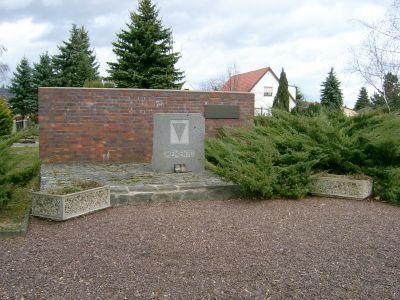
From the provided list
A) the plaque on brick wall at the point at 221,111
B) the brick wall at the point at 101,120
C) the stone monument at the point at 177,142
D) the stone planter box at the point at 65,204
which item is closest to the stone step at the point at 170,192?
the stone planter box at the point at 65,204

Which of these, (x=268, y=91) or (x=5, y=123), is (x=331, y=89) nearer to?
(x=268, y=91)

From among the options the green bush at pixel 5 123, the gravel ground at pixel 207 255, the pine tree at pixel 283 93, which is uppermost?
the pine tree at pixel 283 93

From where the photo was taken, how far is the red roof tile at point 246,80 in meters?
40.8

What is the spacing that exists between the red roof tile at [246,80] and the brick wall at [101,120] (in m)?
30.2

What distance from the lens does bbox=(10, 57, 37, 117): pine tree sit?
3731cm

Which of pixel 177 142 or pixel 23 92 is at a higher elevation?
pixel 23 92

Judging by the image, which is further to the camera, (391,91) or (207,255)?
(391,91)

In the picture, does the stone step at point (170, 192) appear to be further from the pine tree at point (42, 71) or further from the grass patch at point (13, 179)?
the pine tree at point (42, 71)

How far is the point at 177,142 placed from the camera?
Answer: 26.8 ft

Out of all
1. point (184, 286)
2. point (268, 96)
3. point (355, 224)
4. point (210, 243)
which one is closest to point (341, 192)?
point (355, 224)

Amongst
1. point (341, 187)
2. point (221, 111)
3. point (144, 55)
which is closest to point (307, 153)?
point (341, 187)

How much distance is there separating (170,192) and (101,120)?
4750 millimetres

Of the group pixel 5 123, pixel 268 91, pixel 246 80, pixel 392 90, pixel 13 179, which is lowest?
pixel 13 179

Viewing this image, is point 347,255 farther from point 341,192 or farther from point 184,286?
point 341,192
